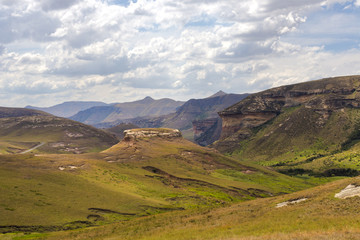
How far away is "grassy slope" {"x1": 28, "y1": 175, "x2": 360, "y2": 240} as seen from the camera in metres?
29.0

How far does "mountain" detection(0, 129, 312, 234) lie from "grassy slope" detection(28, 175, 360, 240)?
7438mm

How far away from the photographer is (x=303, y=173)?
16062cm

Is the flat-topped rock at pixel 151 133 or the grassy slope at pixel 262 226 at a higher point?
the flat-topped rock at pixel 151 133

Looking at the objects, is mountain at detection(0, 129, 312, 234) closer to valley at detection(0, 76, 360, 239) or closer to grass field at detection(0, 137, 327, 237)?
grass field at detection(0, 137, 327, 237)

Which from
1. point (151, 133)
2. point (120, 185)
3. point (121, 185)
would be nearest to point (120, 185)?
point (120, 185)

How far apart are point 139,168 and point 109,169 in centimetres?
1239

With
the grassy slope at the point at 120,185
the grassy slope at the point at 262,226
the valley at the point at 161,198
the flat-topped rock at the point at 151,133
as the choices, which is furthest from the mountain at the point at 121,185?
the grassy slope at the point at 262,226

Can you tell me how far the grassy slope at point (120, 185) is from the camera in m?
55.2

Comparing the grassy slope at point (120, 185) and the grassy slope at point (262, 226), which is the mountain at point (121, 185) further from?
the grassy slope at point (262, 226)

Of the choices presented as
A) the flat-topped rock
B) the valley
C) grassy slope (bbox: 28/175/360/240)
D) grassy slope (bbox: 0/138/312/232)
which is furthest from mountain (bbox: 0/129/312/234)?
grassy slope (bbox: 28/175/360/240)

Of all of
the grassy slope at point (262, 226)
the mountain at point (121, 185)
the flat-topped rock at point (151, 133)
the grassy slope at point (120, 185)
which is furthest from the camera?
the flat-topped rock at point (151, 133)

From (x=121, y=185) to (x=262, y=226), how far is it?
51.9m

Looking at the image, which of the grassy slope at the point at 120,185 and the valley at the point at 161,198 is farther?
the grassy slope at the point at 120,185

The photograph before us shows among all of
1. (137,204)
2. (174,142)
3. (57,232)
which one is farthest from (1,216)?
(174,142)
